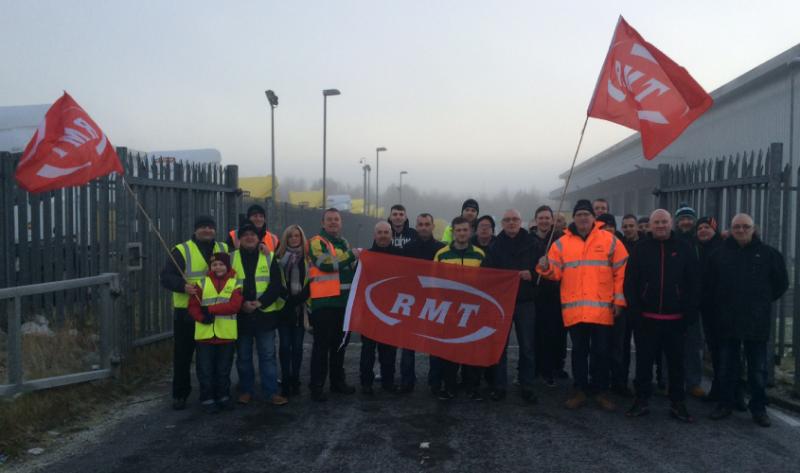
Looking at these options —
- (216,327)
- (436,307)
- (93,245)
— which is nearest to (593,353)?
(436,307)

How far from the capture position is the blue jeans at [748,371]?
240 inches

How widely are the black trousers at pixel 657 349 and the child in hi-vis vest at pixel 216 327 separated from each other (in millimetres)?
3941

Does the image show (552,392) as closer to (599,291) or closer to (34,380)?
(599,291)

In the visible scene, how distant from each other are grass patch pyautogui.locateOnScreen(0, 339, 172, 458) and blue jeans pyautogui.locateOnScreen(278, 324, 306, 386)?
1803 mm

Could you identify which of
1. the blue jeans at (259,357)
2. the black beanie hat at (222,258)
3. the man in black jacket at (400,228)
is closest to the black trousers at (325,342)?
the blue jeans at (259,357)

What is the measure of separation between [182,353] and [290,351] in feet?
3.59

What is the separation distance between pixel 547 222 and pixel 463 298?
5.29 ft

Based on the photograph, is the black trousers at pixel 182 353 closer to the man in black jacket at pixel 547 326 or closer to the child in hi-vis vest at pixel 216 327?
the child in hi-vis vest at pixel 216 327

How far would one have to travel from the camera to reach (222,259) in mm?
6348

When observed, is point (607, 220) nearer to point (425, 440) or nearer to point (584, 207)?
point (584, 207)

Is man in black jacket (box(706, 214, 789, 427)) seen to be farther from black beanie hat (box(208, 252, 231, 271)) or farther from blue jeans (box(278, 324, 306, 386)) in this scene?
black beanie hat (box(208, 252, 231, 271))

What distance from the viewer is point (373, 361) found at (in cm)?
708

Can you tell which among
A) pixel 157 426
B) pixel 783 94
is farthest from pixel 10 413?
pixel 783 94

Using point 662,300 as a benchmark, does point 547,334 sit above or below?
below
